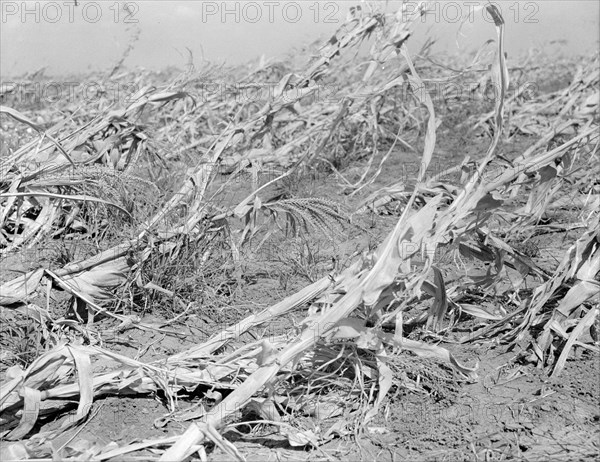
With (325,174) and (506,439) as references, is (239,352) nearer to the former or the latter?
(506,439)

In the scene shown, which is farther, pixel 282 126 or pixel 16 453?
pixel 282 126

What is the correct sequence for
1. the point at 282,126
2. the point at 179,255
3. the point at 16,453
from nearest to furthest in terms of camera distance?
the point at 16,453 → the point at 179,255 → the point at 282,126

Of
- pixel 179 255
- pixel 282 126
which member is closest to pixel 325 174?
pixel 282 126

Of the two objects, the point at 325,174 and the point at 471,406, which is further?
the point at 325,174

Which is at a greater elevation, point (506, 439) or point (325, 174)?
point (506, 439)

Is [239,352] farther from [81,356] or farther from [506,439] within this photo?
[506,439]

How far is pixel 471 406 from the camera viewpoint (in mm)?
1982

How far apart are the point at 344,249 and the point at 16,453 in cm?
179

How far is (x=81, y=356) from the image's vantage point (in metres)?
1.88

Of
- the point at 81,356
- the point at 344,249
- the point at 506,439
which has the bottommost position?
the point at 344,249

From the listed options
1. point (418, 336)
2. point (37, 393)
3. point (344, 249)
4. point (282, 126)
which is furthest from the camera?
point (282, 126)

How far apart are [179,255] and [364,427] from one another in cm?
115

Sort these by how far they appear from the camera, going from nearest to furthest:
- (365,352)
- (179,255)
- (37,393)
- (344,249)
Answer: (37,393) < (365,352) < (179,255) < (344,249)

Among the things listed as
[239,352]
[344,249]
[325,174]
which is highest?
[239,352]
